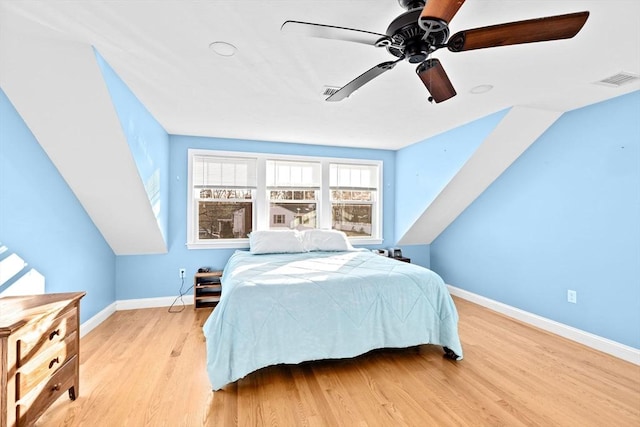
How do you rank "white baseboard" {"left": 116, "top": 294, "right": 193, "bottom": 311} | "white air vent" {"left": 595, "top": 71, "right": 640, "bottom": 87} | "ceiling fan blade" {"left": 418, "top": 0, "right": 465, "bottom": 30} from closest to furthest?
"ceiling fan blade" {"left": 418, "top": 0, "right": 465, "bottom": 30} < "white air vent" {"left": 595, "top": 71, "right": 640, "bottom": 87} < "white baseboard" {"left": 116, "top": 294, "right": 193, "bottom": 311}

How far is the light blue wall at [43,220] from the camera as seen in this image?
205 centimetres

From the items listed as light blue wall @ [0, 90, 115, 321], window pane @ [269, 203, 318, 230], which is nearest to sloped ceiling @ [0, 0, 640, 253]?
light blue wall @ [0, 90, 115, 321]

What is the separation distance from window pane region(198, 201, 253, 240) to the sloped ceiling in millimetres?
914

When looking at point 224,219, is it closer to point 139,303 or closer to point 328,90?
point 139,303

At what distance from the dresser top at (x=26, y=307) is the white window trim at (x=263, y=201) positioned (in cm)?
214

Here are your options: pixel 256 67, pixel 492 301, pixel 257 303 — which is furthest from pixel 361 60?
pixel 492 301

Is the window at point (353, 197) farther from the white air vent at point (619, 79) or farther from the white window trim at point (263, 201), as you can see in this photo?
the white air vent at point (619, 79)

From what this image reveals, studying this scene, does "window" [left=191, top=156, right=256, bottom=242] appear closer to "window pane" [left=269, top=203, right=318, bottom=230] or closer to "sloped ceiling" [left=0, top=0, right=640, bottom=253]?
"window pane" [left=269, top=203, right=318, bottom=230]

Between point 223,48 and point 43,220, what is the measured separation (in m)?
2.02

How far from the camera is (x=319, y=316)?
7.66ft

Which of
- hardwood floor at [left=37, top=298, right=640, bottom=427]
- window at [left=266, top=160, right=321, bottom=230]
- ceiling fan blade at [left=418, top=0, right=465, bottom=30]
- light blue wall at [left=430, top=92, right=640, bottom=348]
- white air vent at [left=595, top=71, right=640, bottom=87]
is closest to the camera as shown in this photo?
ceiling fan blade at [left=418, top=0, right=465, bottom=30]

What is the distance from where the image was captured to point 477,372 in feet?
7.79

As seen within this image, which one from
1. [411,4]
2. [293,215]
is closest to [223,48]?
[411,4]

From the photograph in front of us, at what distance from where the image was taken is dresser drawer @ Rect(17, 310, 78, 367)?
4.98 ft
